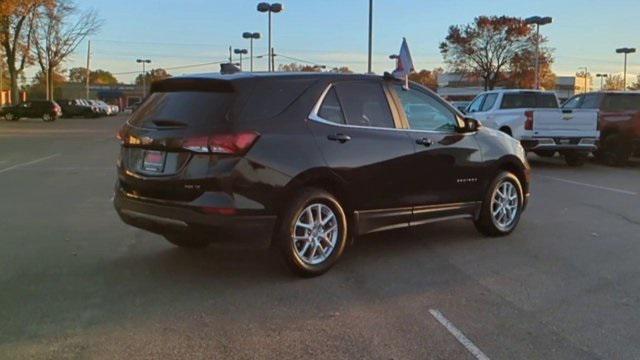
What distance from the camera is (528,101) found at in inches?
709

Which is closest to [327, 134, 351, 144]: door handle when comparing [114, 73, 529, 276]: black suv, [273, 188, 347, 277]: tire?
[114, 73, 529, 276]: black suv

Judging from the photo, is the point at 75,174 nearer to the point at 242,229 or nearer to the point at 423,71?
the point at 242,229

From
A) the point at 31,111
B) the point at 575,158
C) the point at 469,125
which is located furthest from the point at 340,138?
the point at 31,111

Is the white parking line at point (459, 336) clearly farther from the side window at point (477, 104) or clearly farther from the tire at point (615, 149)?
the side window at point (477, 104)

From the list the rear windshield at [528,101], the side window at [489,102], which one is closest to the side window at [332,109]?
the rear windshield at [528,101]

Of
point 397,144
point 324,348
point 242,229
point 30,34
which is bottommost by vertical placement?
point 324,348

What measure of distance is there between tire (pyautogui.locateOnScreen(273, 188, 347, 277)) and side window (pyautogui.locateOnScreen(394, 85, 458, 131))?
4.46 ft

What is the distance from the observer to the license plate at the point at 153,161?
225 inches

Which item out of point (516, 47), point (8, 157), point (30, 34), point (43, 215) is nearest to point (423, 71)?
point (516, 47)

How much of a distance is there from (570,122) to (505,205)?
9144mm

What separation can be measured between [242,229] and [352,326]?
1.27 m

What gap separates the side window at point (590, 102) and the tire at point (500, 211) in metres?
11.4

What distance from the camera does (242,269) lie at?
6246 mm

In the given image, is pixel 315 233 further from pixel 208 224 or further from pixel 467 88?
pixel 467 88
